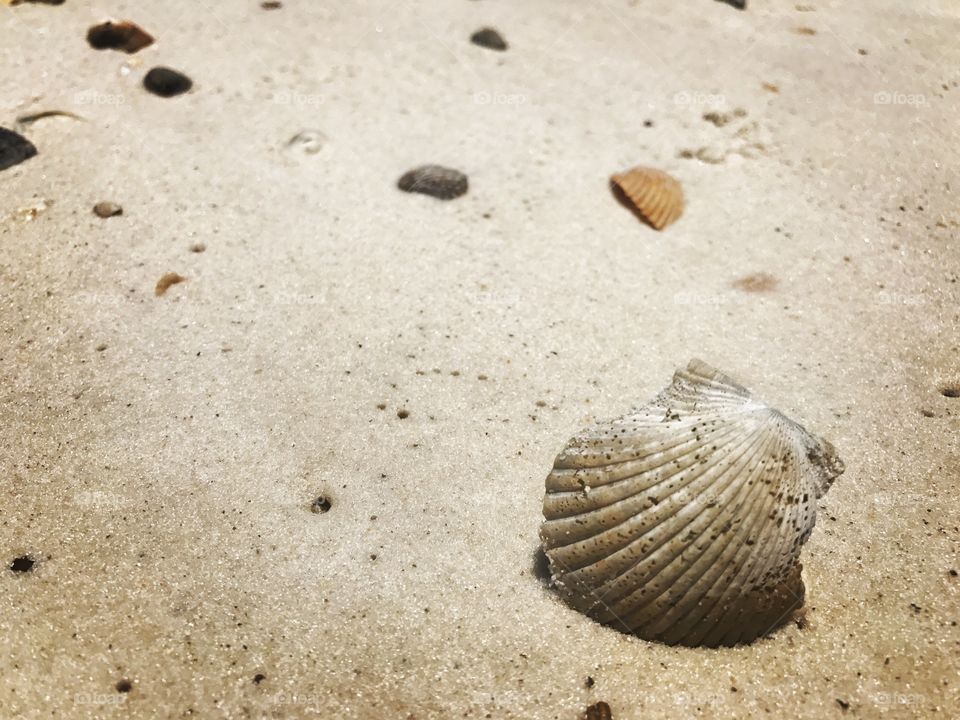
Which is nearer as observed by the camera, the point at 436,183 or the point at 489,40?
the point at 436,183

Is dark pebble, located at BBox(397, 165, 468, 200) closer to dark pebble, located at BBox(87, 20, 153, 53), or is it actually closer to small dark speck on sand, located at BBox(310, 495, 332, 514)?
small dark speck on sand, located at BBox(310, 495, 332, 514)

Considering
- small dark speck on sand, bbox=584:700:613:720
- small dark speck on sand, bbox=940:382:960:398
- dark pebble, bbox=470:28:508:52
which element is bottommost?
small dark speck on sand, bbox=584:700:613:720

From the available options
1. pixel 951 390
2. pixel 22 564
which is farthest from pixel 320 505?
pixel 951 390

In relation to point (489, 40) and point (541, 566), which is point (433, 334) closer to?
point (541, 566)

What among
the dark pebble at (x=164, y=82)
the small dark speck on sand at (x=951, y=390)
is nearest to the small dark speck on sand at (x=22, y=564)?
the dark pebble at (x=164, y=82)

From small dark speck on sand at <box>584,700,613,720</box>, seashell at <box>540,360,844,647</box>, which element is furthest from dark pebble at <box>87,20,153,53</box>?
small dark speck on sand at <box>584,700,613,720</box>
